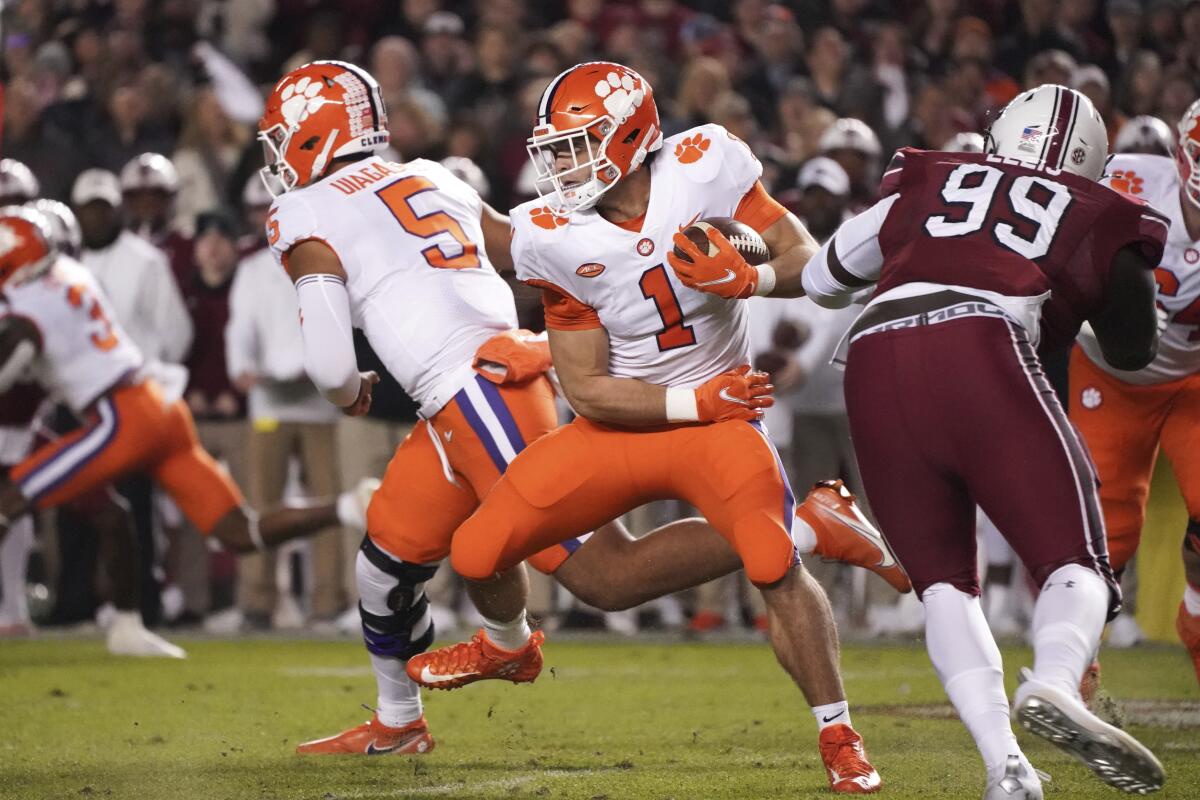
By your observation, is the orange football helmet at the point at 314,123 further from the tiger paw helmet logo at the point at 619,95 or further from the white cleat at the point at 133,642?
the white cleat at the point at 133,642

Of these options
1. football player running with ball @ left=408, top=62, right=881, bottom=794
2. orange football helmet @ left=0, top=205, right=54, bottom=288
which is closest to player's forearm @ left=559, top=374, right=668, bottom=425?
football player running with ball @ left=408, top=62, right=881, bottom=794

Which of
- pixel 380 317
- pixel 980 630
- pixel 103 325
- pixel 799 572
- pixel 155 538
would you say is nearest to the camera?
pixel 980 630

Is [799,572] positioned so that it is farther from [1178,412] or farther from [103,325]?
[103,325]

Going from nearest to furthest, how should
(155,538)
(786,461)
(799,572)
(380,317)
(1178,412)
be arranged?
(799,572) < (380,317) < (1178,412) < (786,461) < (155,538)

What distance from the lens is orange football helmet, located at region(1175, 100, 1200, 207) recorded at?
17.5 feet

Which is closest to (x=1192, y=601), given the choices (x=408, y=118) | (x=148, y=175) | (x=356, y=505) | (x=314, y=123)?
(x=314, y=123)

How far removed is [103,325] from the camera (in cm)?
828

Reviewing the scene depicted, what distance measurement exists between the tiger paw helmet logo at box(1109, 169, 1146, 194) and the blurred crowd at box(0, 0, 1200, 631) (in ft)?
7.19

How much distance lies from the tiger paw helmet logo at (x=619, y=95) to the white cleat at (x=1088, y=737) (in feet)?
5.93

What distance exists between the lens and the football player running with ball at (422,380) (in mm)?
4934

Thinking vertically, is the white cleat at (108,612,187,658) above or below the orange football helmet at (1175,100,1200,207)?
below

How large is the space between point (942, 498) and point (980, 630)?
0.94ft

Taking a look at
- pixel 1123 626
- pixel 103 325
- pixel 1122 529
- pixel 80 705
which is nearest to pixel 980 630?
→ pixel 1122 529

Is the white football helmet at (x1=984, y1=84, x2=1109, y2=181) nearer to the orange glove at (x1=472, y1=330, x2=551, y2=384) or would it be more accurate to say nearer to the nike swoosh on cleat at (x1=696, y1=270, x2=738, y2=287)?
the nike swoosh on cleat at (x1=696, y1=270, x2=738, y2=287)
